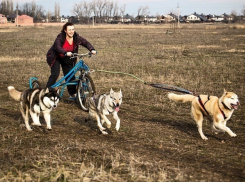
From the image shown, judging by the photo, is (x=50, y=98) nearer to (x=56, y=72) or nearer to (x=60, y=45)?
(x=60, y=45)

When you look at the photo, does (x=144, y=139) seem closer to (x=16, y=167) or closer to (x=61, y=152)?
(x=61, y=152)

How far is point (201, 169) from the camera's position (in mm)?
5020

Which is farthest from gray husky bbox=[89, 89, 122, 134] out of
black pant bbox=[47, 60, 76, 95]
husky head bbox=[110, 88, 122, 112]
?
black pant bbox=[47, 60, 76, 95]

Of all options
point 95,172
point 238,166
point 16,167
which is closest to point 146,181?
point 95,172

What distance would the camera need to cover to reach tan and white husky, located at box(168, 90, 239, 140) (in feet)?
20.5

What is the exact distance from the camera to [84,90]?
885 cm

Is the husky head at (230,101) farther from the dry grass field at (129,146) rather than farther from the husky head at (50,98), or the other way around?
the husky head at (50,98)

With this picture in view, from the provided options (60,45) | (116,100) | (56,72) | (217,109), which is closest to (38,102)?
(116,100)

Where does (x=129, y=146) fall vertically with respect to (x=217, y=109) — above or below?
below

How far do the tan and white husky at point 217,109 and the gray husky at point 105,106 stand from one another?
1409 mm

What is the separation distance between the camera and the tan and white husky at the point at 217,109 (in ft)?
20.5

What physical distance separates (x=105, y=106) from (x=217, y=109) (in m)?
2.00

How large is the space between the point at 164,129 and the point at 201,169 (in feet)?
7.42

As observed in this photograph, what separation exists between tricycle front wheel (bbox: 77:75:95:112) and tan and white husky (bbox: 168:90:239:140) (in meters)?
2.81
